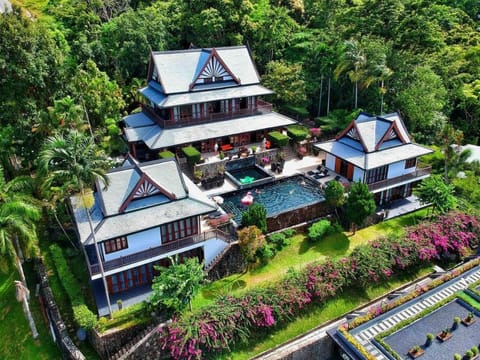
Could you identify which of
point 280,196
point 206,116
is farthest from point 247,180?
point 206,116

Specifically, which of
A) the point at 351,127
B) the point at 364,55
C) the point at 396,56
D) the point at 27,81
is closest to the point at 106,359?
the point at 27,81

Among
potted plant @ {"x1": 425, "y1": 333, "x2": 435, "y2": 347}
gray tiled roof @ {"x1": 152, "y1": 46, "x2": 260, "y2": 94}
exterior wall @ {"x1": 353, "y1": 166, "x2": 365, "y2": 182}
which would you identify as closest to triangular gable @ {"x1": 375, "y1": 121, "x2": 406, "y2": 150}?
exterior wall @ {"x1": 353, "y1": 166, "x2": 365, "y2": 182}

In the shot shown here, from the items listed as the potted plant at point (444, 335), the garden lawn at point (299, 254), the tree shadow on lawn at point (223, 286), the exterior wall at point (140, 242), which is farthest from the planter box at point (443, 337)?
the exterior wall at point (140, 242)

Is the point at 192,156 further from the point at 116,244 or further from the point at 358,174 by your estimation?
the point at 358,174

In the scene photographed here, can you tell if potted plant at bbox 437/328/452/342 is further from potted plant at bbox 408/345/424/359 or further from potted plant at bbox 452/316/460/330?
potted plant at bbox 408/345/424/359

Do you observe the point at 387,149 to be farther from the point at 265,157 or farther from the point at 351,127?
the point at 265,157

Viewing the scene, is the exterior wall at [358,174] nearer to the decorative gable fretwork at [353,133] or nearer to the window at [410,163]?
the decorative gable fretwork at [353,133]

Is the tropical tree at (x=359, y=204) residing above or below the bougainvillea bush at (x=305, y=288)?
above
